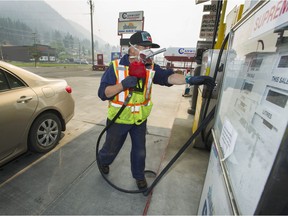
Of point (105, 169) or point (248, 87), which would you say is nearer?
point (248, 87)

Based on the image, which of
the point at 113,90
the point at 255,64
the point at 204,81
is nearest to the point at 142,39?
the point at 113,90

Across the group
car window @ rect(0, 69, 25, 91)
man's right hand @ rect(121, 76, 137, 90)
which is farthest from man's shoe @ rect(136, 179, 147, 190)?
car window @ rect(0, 69, 25, 91)

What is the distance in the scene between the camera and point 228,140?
1024 millimetres

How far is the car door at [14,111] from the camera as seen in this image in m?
2.18

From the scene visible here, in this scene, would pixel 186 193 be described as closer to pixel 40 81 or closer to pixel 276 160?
pixel 276 160

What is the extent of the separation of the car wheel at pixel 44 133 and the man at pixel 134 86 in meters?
1.21

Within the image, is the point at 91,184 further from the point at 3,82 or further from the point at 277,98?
the point at 277,98

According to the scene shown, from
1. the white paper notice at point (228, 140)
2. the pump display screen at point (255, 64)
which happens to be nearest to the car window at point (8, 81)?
the white paper notice at point (228, 140)

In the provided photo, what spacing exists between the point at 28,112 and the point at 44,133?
515 millimetres

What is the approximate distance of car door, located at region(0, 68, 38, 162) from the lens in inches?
86.0

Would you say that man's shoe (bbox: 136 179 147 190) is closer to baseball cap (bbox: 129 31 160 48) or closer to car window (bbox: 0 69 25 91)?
baseball cap (bbox: 129 31 160 48)

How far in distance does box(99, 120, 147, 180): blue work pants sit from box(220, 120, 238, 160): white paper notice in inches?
45.1

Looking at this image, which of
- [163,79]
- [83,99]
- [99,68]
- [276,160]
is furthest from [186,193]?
[99,68]

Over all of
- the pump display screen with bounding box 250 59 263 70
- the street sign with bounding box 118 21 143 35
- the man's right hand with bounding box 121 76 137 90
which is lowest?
the man's right hand with bounding box 121 76 137 90
